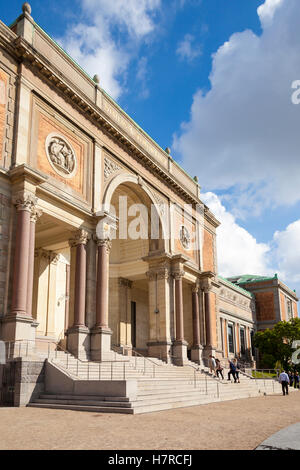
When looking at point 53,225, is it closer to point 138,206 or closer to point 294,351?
point 138,206

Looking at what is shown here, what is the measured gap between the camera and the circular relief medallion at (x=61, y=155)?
20219 millimetres

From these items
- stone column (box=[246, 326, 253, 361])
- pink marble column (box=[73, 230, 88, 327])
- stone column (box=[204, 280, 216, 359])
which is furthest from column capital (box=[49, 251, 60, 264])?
stone column (box=[246, 326, 253, 361])

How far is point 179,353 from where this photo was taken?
2712 cm

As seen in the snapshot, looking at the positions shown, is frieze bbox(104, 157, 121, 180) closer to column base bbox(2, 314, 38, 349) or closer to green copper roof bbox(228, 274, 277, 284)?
column base bbox(2, 314, 38, 349)

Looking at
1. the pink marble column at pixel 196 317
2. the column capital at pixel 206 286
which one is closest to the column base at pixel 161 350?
the pink marble column at pixel 196 317

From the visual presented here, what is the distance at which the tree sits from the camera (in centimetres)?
4256

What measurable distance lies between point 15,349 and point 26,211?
217 inches

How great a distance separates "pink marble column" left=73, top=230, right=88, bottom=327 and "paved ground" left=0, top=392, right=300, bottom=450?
27.4ft

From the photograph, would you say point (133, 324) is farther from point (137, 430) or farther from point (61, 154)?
point (137, 430)

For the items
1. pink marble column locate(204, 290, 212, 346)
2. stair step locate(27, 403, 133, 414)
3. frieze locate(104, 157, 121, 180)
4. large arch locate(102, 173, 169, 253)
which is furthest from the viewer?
pink marble column locate(204, 290, 212, 346)

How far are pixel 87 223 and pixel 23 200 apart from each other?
16.2ft

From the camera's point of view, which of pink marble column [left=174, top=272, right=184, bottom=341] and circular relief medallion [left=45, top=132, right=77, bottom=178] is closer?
circular relief medallion [left=45, top=132, right=77, bottom=178]

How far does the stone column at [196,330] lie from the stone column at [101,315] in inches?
474

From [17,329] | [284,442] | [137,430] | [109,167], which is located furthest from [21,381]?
[109,167]
